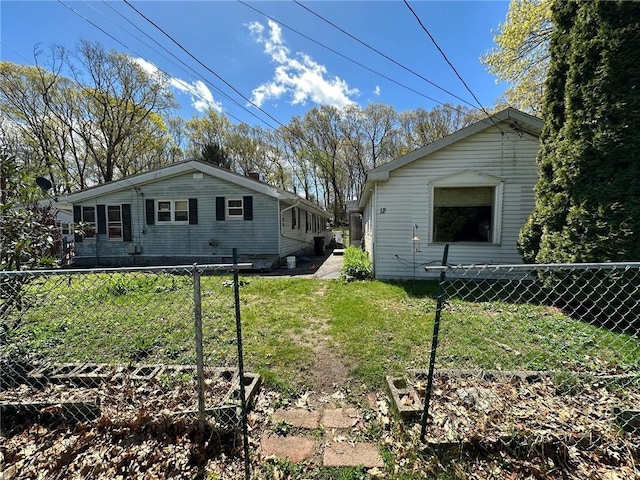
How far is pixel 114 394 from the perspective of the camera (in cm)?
244

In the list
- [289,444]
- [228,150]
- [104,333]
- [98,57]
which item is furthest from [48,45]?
[289,444]

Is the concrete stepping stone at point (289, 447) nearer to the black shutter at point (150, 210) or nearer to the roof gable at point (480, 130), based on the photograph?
the roof gable at point (480, 130)

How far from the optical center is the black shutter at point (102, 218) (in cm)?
1151

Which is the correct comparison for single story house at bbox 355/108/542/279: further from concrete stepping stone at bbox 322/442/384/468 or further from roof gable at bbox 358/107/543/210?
concrete stepping stone at bbox 322/442/384/468

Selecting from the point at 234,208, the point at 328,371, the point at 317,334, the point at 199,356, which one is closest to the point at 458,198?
the point at 317,334

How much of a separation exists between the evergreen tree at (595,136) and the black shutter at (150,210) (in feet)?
40.6

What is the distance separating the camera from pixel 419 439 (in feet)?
6.64

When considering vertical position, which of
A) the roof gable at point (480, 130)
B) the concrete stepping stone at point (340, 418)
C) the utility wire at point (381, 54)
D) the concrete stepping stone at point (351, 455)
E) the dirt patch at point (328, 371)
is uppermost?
the utility wire at point (381, 54)

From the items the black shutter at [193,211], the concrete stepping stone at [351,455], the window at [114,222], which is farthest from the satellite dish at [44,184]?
the window at [114,222]

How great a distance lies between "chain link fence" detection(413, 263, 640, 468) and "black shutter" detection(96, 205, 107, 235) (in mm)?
13159

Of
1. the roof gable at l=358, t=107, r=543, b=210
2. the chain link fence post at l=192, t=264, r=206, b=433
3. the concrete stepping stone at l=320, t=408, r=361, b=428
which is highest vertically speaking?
the roof gable at l=358, t=107, r=543, b=210

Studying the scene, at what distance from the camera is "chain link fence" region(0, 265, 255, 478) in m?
1.93

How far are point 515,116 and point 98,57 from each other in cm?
2680

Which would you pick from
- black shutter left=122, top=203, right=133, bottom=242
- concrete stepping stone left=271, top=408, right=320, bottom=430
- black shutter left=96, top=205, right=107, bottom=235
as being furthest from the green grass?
black shutter left=96, top=205, right=107, bottom=235
